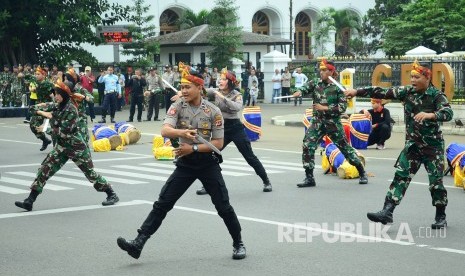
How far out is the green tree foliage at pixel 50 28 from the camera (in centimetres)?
4028

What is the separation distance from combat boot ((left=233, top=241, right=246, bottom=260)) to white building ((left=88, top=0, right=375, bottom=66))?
152 feet

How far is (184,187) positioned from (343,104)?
5.65 metres

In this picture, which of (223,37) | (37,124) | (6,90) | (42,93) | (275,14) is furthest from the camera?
(275,14)

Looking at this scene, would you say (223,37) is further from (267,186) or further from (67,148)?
(67,148)

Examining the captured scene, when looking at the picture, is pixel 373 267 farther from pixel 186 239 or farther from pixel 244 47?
pixel 244 47

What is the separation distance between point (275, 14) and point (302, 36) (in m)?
4.47

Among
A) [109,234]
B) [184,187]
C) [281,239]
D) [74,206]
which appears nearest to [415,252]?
[281,239]

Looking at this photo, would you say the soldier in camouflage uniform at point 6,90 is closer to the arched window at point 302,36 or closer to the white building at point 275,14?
the white building at point 275,14

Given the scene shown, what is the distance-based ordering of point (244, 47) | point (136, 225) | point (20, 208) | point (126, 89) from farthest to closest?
1. point (244, 47)
2. point (126, 89)
3. point (20, 208)
4. point (136, 225)

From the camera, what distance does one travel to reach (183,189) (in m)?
9.19

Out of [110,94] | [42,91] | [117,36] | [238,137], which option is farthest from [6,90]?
[238,137]

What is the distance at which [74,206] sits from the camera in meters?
12.9

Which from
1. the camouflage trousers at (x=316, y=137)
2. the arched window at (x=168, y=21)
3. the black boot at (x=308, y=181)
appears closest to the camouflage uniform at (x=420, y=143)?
the camouflage trousers at (x=316, y=137)

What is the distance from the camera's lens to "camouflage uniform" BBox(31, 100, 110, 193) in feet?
41.3
